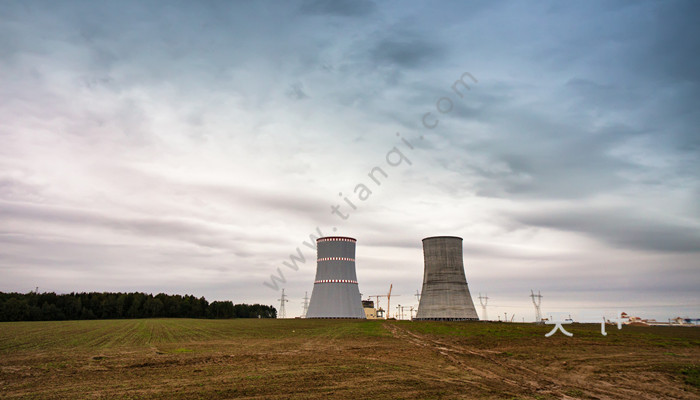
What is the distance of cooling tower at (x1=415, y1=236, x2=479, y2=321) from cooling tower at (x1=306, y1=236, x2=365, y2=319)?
9719 mm

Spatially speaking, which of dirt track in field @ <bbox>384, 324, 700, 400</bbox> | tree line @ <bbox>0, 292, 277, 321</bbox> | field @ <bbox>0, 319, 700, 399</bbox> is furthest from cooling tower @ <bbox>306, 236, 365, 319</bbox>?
tree line @ <bbox>0, 292, 277, 321</bbox>

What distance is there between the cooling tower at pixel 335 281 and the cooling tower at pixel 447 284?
972 cm

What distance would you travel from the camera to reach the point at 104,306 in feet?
291

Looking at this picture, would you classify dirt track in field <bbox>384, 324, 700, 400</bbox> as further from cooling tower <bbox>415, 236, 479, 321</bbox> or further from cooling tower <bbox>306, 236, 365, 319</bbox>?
cooling tower <bbox>306, 236, 365, 319</bbox>

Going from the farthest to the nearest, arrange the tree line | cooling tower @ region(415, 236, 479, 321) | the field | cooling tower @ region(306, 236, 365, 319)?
the tree line, cooling tower @ region(306, 236, 365, 319), cooling tower @ region(415, 236, 479, 321), the field

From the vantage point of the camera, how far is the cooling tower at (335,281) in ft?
181

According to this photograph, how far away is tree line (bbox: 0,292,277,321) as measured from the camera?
76125mm

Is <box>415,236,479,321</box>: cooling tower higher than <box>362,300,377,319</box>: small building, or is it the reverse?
<box>415,236,479,321</box>: cooling tower

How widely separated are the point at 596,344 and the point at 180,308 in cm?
9375

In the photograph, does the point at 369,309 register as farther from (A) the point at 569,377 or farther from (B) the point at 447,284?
(A) the point at 569,377

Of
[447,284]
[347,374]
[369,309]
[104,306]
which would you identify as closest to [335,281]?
[447,284]

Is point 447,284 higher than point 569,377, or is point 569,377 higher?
point 447,284

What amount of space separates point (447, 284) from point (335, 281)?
13.4 metres

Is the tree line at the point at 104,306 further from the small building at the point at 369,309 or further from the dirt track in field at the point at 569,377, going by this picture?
the dirt track in field at the point at 569,377
